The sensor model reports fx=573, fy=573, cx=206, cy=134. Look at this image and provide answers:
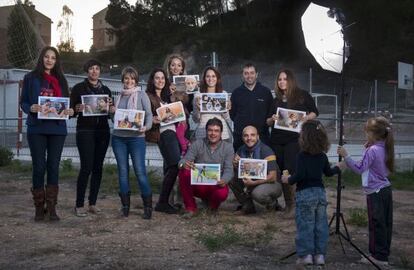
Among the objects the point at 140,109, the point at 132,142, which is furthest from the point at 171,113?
the point at 132,142

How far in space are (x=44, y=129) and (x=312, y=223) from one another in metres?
3.05

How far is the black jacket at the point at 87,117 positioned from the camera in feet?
21.3

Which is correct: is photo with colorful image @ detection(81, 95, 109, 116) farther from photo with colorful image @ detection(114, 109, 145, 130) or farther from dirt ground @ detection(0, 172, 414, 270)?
dirt ground @ detection(0, 172, 414, 270)

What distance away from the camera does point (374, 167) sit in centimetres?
496

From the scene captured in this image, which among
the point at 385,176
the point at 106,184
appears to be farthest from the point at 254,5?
the point at 385,176

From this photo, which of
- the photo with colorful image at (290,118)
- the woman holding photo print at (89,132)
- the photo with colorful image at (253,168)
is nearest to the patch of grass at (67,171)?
the woman holding photo print at (89,132)

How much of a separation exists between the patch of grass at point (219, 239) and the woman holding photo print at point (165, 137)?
4.18 ft

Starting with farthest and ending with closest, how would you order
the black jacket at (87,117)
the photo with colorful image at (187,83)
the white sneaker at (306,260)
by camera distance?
the photo with colorful image at (187,83)
the black jacket at (87,117)
the white sneaker at (306,260)

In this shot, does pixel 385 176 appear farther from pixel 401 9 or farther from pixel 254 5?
pixel 254 5

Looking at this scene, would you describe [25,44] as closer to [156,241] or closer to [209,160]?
[209,160]

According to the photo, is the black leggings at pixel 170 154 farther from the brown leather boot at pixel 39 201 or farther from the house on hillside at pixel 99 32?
the house on hillside at pixel 99 32

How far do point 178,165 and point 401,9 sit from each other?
124ft

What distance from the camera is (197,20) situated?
67.8 m

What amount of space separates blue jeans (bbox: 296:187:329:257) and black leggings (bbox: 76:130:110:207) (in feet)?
8.80
